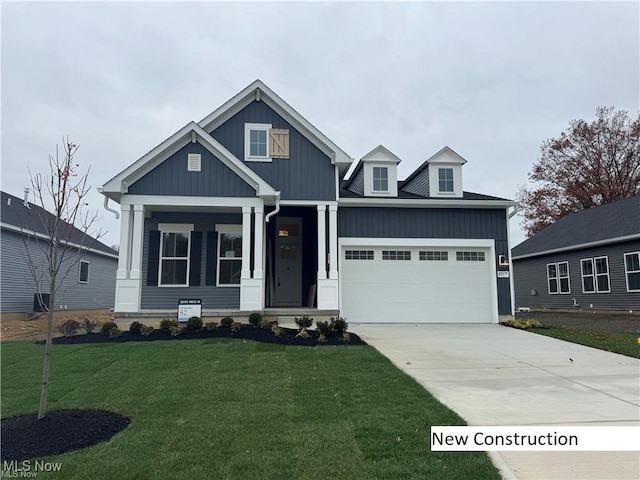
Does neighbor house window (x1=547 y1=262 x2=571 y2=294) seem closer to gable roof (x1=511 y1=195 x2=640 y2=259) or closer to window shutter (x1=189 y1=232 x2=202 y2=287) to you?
gable roof (x1=511 y1=195 x2=640 y2=259)

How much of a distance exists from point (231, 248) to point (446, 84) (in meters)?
10.6

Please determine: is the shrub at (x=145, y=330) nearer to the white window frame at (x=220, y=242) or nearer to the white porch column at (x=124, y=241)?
the white porch column at (x=124, y=241)

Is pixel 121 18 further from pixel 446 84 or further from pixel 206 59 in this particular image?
pixel 446 84

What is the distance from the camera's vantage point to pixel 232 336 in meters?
9.52

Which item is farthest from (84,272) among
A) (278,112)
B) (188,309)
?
(278,112)

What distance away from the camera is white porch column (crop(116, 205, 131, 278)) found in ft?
37.1

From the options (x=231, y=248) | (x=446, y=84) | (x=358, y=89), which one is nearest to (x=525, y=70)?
(x=446, y=84)

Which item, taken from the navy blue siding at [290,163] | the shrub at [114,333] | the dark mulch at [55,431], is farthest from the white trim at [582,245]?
the dark mulch at [55,431]

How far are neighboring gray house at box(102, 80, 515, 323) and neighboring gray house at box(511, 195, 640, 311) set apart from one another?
7132 mm

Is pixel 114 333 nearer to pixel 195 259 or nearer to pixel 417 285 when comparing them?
pixel 195 259

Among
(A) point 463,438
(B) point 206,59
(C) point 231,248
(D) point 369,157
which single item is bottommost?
(A) point 463,438

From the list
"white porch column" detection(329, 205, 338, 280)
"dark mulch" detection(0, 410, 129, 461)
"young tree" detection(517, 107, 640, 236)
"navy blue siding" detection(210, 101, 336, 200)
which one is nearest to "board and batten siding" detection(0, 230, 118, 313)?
"navy blue siding" detection(210, 101, 336, 200)

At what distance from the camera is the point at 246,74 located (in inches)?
607

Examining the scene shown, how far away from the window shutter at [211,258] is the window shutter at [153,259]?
4.78 ft
